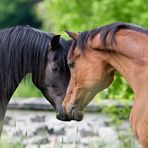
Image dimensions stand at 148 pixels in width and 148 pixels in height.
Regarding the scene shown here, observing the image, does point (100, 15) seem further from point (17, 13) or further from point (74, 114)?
point (17, 13)

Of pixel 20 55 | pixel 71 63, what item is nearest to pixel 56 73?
pixel 20 55

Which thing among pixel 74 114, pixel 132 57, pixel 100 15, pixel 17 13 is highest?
pixel 132 57

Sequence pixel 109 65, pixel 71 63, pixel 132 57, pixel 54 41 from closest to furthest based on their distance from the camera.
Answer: pixel 132 57 < pixel 109 65 < pixel 71 63 < pixel 54 41

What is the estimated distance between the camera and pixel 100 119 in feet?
33.5

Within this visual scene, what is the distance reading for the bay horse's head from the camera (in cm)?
695

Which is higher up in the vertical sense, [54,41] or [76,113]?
[54,41]

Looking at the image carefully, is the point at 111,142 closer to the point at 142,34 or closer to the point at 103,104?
the point at 103,104

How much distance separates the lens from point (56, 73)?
762cm

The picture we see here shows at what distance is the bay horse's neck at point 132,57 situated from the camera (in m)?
6.70

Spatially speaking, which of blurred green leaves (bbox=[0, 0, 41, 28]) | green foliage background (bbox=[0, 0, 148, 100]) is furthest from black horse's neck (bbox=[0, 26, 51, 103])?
blurred green leaves (bbox=[0, 0, 41, 28])

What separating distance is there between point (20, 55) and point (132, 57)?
48.1 inches

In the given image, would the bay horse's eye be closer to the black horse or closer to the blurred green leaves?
the black horse

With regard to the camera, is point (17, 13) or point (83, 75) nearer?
point (83, 75)

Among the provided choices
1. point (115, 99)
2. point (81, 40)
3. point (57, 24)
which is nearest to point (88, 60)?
point (81, 40)
